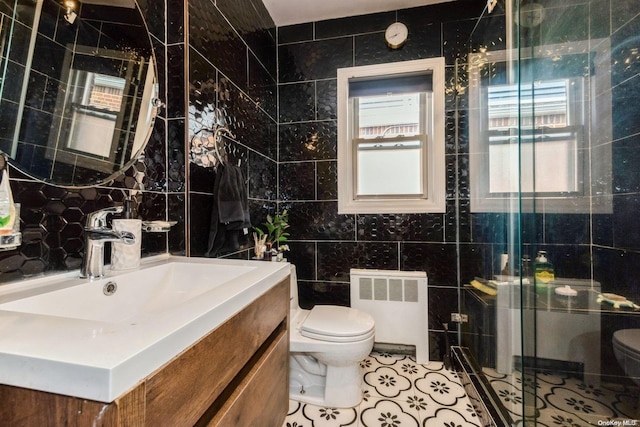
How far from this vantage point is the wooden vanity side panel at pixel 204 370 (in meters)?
0.39

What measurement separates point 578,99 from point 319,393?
87.1 inches

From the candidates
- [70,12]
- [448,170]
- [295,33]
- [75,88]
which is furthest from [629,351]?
[295,33]

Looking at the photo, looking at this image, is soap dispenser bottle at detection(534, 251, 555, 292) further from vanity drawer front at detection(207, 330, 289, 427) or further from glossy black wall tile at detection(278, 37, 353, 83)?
glossy black wall tile at detection(278, 37, 353, 83)

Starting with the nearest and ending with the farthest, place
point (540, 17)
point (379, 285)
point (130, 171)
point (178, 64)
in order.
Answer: point (130, 171), point (178, 64), point (540, 17), point (379, 285)

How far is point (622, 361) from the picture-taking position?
1.32 m

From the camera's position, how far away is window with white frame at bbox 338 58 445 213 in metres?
1.97

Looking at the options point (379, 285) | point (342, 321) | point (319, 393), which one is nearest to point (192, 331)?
point (342, 321)

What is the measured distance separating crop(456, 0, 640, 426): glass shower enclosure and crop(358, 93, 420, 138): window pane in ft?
Result: 1.74

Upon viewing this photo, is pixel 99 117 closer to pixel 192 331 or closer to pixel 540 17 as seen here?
pixel 192 331

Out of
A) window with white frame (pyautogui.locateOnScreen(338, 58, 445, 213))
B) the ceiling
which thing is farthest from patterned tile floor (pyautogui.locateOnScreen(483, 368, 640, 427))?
the ceiling

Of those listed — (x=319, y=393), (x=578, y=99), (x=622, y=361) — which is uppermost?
(x=578, y=99)

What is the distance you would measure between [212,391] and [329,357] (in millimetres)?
1022

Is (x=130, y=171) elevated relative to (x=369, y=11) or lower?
lower

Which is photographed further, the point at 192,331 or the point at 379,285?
the point at 379,285
